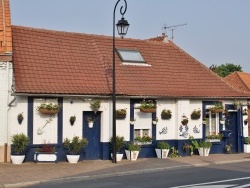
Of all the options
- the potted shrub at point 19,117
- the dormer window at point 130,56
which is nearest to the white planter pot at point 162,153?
the dormer window at point 130,56

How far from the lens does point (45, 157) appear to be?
60.2 feet

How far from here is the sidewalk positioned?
14.7 m

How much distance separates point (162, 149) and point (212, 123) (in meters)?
4.00

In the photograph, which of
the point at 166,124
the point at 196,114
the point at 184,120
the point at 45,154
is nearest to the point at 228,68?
the point at 196,114

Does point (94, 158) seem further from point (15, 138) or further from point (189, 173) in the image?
point (189, 173)

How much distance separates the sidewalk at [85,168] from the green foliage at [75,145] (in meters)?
0.56

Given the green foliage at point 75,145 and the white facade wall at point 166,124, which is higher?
the white facade wall at point 166,124

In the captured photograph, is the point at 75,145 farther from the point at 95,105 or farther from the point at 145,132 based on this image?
the point at 145,132

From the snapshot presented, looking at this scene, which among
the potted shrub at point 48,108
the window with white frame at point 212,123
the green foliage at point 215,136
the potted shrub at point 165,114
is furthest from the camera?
the window with white frame at point 212,123

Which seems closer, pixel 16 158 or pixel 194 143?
pixel 16 158

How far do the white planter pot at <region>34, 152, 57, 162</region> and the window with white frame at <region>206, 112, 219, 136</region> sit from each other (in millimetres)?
8633

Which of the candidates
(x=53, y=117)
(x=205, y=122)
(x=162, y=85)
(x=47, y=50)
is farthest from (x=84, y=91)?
(x=205, y=122)

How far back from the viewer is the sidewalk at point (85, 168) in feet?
48.2

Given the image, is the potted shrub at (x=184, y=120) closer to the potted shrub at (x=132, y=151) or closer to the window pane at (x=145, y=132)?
the window pane at (x=145, y=132)
